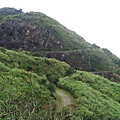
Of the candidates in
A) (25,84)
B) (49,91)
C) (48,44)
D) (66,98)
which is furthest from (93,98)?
(48,44)

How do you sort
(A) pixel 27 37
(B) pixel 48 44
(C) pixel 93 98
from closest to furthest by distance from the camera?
(C) pixel 93 98
(B) pixel 48 44
(A) pixel 27 37

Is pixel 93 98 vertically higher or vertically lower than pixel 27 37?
lower

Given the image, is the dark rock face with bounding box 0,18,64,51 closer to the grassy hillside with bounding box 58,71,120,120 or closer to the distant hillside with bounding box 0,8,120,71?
the distant hillside with bounding box 0,8,120,71

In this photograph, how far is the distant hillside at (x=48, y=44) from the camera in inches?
2532

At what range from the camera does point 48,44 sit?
7100 centimetres

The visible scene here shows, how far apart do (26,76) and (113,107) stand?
369 inches

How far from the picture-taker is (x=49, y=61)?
38.5 m

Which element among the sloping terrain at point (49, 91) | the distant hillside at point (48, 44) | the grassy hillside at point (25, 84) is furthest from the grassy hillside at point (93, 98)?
the distant hillside at point (48, 44)

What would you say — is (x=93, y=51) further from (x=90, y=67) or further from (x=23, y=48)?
(x=23, y=48)

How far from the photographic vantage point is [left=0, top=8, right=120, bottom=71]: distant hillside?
211 ft

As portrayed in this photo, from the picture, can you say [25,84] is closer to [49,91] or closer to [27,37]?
[49,91]

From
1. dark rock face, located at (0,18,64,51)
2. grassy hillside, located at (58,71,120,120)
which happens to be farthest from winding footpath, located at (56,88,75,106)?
dark rock face, located at (0,18,64,51)

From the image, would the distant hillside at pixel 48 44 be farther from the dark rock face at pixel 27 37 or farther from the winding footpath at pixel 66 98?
the winding footpath at pixel 66 98

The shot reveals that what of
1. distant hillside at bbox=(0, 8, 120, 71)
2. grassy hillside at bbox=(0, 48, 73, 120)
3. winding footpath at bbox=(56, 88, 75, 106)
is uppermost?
distant hillside at bbox=(0, 8, 120, 71)
